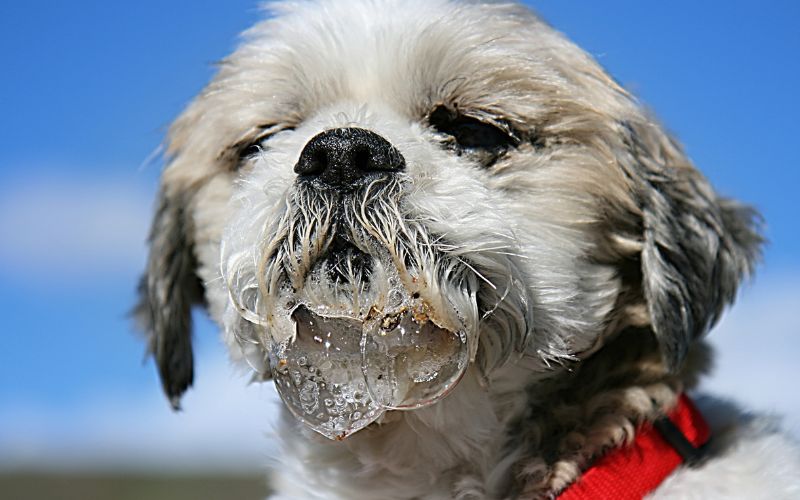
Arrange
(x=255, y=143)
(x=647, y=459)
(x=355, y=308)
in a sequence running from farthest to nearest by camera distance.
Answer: (x=255, y=143), (x=647, y=459), (x=355, y=308)

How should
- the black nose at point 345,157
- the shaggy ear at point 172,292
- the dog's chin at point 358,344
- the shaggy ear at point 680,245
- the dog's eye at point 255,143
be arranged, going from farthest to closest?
the shaggy ear at point 172,292
the dog's eye at point 255,143
the shaggy ear at point 680,245
the black nose at point 345,157
the dog's chin at point 358,344

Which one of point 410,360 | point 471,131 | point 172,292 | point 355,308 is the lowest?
point 410,360

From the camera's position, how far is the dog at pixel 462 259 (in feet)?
9.14

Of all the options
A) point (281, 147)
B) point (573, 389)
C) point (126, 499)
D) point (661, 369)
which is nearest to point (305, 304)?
point (281, 147)

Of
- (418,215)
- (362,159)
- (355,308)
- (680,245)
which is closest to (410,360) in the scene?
(355,308)

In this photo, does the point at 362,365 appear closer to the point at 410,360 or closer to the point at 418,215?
the point at 410,360

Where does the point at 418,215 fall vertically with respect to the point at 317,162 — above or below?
below

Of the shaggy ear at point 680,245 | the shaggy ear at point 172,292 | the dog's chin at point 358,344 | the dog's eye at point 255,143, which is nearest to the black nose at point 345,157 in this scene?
the dog's chin at point 358,344

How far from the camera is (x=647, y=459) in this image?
314 centimetres

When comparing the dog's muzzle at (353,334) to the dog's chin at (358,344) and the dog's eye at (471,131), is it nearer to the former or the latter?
the dog's chin at (358,344)

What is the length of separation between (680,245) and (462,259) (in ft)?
3.14

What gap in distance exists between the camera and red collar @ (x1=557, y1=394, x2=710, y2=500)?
3027 millimetres

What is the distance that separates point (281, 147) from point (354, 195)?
540 mm

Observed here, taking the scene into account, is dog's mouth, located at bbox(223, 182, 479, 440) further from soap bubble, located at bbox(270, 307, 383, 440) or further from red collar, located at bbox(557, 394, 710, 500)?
red collar, located at bbox(557, 394, 710, 500)
